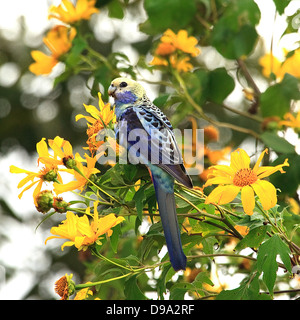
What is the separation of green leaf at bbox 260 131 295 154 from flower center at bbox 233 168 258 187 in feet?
1.12

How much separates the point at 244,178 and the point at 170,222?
0.65ft

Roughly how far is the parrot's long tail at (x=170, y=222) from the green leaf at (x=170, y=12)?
565mm

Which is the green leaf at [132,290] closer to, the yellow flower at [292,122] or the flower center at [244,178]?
the flower center at [244,178]

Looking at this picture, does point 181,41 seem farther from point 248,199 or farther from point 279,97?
point 248,199

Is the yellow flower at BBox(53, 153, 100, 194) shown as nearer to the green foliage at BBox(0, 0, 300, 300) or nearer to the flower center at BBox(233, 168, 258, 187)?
the green foliage at BBox(0, 0, 300, 300)

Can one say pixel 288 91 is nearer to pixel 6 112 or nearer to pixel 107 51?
pixel 107 51

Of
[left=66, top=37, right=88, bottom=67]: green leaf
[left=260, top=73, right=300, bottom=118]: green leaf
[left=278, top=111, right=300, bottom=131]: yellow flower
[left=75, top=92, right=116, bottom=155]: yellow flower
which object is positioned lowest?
[left=75, top=92, right=116, bottom=155]: yellow flower

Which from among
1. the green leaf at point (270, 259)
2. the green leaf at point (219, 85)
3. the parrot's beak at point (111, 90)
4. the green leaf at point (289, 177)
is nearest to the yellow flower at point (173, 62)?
the green leaf at point (219, 85)

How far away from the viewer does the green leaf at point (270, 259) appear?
1215 mm

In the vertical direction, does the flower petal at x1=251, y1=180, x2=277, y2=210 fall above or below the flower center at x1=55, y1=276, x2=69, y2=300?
above

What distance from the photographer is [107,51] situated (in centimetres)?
365

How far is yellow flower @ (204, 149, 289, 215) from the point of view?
1255mm

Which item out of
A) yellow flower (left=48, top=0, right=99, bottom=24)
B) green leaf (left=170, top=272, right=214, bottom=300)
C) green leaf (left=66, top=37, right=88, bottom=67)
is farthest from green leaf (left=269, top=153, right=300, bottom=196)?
yellow flower (left=48, top=0, right=99, bottom=24)

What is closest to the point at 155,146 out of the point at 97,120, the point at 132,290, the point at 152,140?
the point at 152,140
